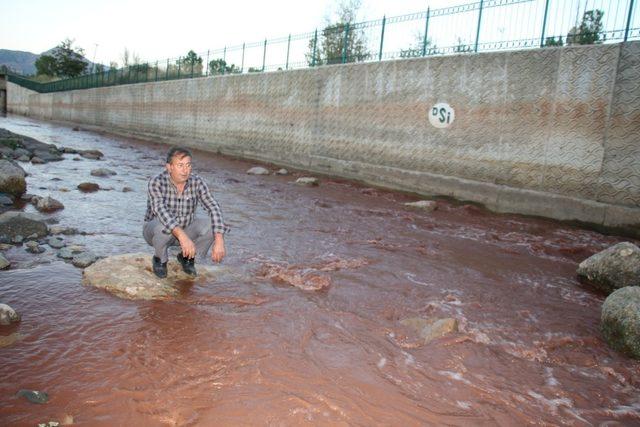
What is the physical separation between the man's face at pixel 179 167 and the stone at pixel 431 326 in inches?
88.4

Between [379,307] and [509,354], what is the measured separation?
113 centimetres

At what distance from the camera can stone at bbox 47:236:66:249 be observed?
4602 millimetres

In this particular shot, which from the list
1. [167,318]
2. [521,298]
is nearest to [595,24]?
[521,298]

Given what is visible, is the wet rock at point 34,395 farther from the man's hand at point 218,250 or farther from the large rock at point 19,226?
the large rock at point 19,226

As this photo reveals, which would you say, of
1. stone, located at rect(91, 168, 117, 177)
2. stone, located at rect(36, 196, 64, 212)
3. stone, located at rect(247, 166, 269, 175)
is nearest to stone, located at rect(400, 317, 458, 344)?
stone, located at rect(36, 196, 64, 212)

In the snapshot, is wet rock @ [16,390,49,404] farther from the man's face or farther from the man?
the man's face

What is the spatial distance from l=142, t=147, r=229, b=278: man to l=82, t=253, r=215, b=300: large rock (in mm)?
98

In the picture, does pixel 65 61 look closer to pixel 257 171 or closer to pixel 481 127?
pixel 257 171

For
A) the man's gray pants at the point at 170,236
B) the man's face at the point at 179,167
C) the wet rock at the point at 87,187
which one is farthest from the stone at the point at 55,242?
the wet rock at the point at 87,187

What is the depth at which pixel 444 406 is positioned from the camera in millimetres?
2494

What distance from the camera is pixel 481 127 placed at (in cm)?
966

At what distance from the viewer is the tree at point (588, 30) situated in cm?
820

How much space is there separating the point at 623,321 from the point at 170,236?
3844mm

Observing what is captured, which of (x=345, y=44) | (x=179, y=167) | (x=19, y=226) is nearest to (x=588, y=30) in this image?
(x=345, y=44)
